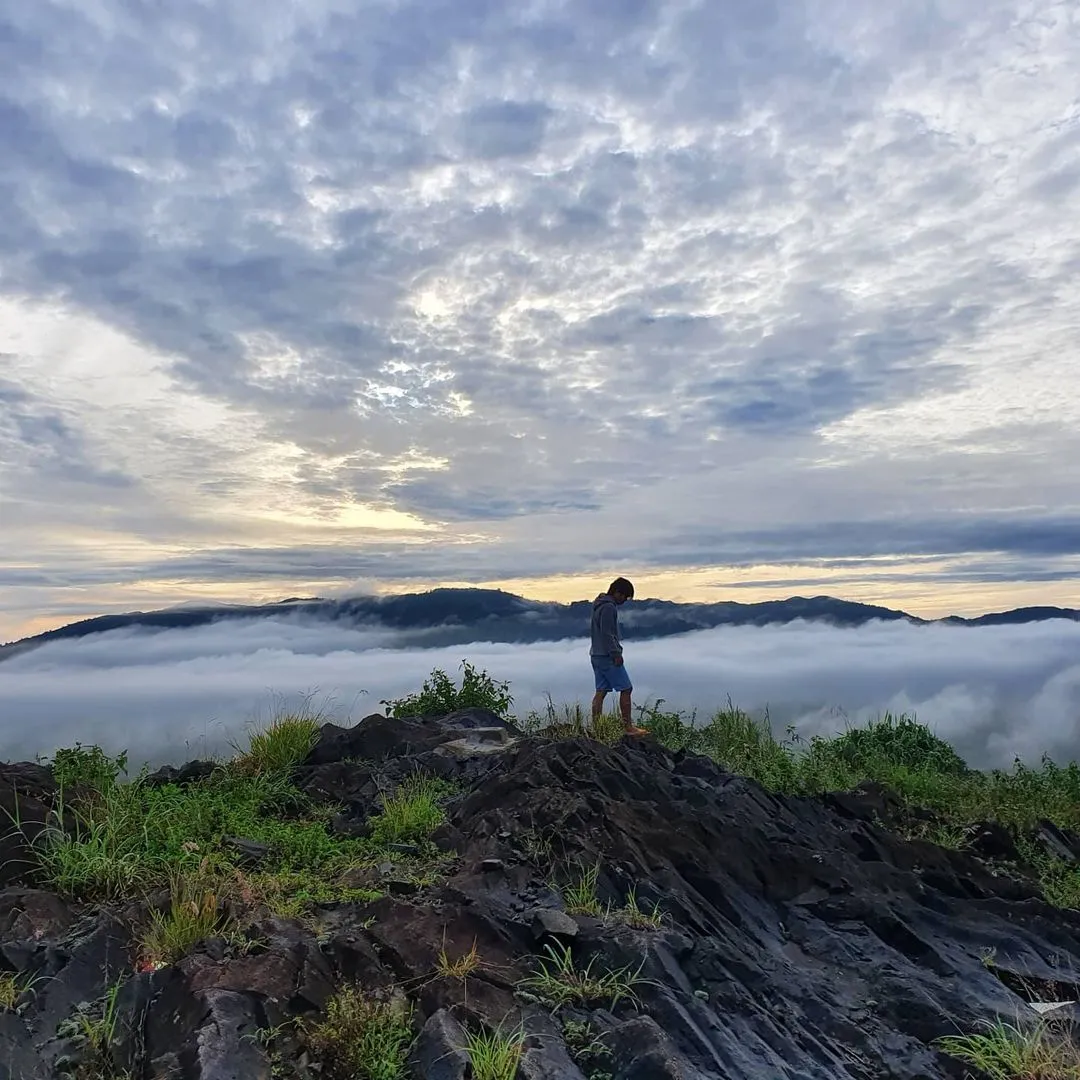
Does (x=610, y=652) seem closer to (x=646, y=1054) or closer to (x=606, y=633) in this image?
(x=606, y=633)

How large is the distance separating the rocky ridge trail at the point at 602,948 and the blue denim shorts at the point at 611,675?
4295 mm

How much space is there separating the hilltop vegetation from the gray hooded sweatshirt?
2050 mm

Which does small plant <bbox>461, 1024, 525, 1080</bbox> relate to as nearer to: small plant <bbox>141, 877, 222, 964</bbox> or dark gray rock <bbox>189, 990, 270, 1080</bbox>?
dark gray rock <bbox>189, 990, 270, 1080</bbox>

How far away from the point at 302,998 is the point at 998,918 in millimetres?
6579

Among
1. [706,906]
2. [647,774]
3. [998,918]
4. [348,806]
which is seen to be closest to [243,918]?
[706,906]

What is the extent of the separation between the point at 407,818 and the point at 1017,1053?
17.7 feet

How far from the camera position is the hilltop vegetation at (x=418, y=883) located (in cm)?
554

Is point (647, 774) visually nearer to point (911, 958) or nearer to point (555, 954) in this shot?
point (911, 958)

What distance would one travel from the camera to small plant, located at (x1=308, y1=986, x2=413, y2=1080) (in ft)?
17.2

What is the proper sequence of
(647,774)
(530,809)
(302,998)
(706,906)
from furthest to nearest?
(647,774)
(530,809)
(706,906)
(302,998)

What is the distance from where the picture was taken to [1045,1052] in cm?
608

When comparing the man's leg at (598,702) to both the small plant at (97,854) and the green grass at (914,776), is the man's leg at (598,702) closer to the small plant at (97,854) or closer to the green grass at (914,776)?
the green grass at (914,776)

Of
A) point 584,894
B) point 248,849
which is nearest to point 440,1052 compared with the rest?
point 584,894

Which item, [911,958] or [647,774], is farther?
[647,774]
